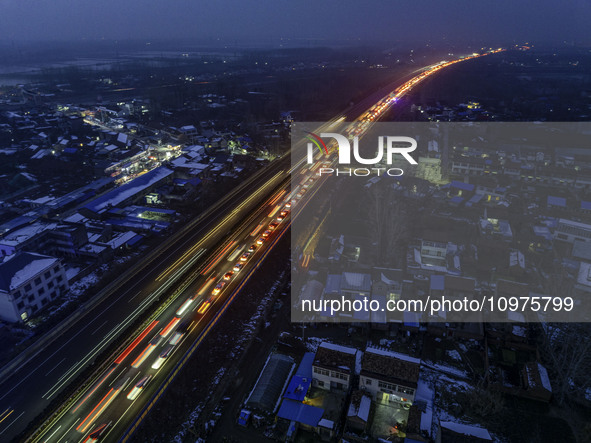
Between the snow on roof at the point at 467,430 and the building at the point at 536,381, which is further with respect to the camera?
the building at the point at 536,381

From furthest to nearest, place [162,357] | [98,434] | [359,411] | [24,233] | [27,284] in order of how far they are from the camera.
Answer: [24,233], [27,284], [162,357], [359,411], [98,434]

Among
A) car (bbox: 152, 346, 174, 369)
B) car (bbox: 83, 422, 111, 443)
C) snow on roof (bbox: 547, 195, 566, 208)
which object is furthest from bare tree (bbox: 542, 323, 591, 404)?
car (bbox: 83, 422, 111, 443)

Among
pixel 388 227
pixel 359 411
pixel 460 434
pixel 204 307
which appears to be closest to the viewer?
pixel 460 434

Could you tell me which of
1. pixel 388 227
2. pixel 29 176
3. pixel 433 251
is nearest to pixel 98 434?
pixel 433 251

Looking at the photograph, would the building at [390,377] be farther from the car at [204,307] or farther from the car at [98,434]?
the car at [98,434]

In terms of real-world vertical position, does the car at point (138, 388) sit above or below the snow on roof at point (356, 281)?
below

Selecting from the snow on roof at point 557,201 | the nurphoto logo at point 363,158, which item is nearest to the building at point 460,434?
the snow on roof at point 557,201

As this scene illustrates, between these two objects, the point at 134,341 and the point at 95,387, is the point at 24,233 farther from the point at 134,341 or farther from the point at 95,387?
the point at 95,387
